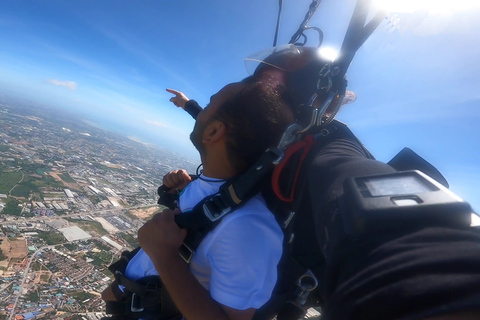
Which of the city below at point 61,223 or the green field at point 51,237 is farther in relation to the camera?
the green field at point 51,237

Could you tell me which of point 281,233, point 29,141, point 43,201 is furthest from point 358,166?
point 29,141

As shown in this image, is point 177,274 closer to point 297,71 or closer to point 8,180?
point 297,71

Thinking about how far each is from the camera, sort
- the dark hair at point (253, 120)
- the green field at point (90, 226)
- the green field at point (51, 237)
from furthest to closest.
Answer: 1. the green field at point (90, 226)
2. the green field at point (51, 237)
3. the dark hair at point (253, 120)

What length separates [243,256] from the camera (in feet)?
3.44

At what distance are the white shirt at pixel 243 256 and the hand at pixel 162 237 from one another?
14 centimetres

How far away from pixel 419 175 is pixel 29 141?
50.4 metres

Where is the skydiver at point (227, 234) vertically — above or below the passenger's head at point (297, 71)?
below

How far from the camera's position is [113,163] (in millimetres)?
38312

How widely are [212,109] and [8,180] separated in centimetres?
3038

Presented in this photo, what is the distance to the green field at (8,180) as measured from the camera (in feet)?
66.5

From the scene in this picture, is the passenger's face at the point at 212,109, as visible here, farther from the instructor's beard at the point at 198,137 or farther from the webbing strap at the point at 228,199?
the webbing strap at the point at 228,199

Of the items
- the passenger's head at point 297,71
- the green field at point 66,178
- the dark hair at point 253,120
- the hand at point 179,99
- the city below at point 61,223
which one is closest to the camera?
A: the dark hair at point 253,120

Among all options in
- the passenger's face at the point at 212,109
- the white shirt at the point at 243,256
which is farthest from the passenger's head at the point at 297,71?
the white shirt at the point at 243,256

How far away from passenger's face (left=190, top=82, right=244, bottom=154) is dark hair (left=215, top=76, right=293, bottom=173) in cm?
5
